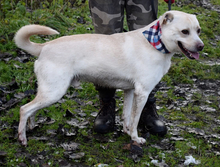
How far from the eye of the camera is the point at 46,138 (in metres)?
3.09

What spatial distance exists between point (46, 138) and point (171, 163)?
134 cm

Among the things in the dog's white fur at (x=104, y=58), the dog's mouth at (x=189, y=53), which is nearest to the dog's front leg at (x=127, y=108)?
the dog's white fur at (x=104, y=58)

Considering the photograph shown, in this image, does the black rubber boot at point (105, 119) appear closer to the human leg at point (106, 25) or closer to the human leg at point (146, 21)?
the human leg at point (106, 25)

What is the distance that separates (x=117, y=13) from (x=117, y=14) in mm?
11

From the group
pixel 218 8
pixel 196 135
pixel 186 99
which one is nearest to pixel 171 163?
pixel 196 135

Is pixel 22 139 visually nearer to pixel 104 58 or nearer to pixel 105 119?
pixel 105 119

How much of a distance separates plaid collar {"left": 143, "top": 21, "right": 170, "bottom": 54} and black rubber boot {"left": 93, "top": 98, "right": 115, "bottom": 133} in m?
0.97

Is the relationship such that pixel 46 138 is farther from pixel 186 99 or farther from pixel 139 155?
pixel 186 99

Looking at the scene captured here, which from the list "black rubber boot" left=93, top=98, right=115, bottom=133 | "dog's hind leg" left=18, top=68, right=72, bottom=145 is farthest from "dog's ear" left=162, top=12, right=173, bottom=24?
"black rubber boot" left=93, top=98, right=115, bottom=133

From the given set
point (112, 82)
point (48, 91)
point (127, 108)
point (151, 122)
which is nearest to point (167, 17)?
point (112, 82)

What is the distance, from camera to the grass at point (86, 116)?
9.36 ft

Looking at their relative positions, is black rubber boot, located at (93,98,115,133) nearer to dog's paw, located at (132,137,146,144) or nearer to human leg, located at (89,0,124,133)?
human leg, located at (89,0,124,133)

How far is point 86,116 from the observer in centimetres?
372

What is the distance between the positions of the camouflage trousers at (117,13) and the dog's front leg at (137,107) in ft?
2.62
